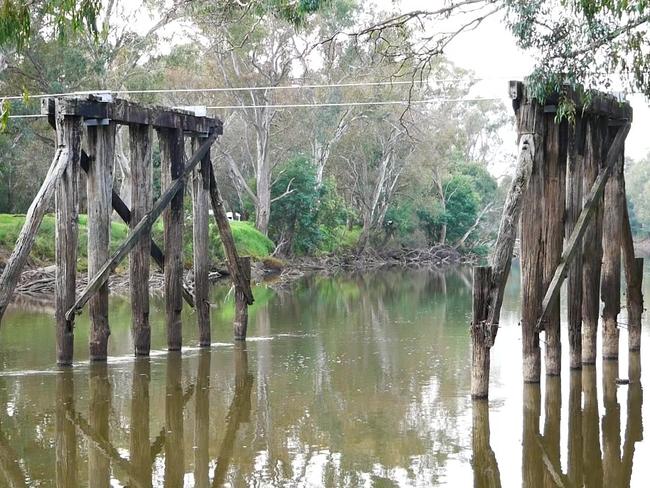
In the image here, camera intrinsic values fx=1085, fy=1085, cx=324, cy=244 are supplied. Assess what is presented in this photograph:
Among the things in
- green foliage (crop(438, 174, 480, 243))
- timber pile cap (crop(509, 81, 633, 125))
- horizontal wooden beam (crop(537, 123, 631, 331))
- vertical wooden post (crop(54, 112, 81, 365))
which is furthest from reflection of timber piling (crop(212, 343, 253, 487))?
green foliage (crop(438, 174, 480, 243))

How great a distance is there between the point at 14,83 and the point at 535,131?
26.7m

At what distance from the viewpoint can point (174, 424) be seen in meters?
10.9

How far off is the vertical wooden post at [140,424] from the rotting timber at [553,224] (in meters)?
3.54

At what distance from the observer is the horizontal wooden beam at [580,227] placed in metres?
12.0

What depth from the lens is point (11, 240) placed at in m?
31.0

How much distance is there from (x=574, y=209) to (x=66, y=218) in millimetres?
6172

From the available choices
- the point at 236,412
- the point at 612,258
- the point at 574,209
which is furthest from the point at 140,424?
the point at 612,258

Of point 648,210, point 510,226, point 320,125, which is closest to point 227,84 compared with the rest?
point 320,125

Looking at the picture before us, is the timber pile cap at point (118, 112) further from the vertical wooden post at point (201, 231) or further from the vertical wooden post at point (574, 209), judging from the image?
the vertical wooden post at point (574, 209)

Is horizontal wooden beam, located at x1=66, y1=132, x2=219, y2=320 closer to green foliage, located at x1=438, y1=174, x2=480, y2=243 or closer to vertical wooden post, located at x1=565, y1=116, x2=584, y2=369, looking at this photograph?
vertical wooden post, located at x1=565, y1=116, x2=584, y2=369

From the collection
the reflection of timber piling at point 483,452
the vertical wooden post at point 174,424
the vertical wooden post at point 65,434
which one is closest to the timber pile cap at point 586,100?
the reflection of timber piling at point 483,452

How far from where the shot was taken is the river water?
29.4ft

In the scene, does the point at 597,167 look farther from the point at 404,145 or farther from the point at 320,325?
the point at 404,145

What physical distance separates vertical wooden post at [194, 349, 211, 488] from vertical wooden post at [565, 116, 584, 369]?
4494mm
